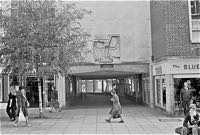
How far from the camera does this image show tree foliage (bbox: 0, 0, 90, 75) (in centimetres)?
1577

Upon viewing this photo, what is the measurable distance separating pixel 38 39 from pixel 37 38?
0.20 ft

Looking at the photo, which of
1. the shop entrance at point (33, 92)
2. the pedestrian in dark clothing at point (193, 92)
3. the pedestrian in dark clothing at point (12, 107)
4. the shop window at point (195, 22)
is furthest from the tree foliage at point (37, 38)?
the shop entrance at point (33, 92)

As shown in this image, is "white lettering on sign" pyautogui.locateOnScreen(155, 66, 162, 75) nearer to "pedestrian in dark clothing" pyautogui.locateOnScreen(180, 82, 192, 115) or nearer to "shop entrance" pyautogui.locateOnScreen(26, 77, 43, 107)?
"pedestrian in dark clothing" pyautogui.locateOnScreen(180, 82, 192, 115)

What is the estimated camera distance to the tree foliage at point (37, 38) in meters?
15.8

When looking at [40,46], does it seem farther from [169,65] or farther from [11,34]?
[169,65]

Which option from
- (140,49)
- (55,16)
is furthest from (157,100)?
(55,16)

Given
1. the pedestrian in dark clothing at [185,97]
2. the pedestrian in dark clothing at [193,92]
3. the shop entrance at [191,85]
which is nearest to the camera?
the pedestrian in dark clothing at [185,97]

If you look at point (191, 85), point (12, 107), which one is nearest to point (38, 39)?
point (12, 107)

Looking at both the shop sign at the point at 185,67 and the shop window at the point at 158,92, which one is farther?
the shop window at the point at 158,92

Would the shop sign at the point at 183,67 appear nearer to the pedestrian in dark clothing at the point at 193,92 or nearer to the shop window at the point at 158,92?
the pedestrian in dark clothing at the point at 193,92

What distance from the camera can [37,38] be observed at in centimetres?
1593

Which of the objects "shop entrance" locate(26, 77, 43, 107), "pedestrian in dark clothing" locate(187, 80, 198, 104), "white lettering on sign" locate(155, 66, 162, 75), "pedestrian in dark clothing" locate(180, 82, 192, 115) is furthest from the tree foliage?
"shop entrance" locate(26, 77, 43, 107)

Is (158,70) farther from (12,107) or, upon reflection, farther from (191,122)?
(191,122)

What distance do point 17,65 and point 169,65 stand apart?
23.1 feet
